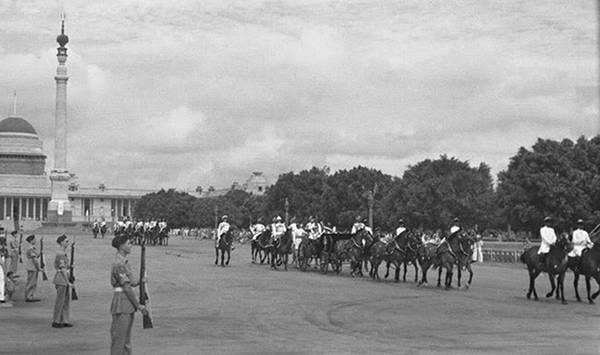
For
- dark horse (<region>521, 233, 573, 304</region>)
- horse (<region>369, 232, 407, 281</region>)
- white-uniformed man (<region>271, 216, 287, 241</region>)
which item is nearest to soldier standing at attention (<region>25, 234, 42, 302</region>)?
horse (<region>369, 232, 407, 281</region>)

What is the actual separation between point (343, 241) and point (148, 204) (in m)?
107

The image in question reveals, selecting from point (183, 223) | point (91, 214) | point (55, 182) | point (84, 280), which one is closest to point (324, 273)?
point (84, 280)

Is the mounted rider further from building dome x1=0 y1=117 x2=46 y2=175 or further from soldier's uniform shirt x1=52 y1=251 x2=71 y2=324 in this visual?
building dome x1=0 y1=117 x2=46 y2=175

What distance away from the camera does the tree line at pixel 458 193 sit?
5172 centimetres

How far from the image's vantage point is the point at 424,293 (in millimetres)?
24109

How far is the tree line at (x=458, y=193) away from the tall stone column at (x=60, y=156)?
68.0 ft

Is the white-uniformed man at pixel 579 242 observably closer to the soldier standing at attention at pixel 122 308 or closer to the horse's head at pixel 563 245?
the horse's head at pixel 563 245

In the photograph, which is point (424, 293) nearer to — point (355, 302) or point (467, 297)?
point (467, 297)

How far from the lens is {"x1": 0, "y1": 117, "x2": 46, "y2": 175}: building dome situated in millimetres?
153750

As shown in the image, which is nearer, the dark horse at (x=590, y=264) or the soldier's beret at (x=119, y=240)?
the soldier's beret at (x=119, y=240)

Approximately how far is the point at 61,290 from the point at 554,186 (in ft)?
131

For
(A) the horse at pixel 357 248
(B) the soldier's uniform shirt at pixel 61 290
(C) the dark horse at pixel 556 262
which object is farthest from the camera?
(A) the horse at pixel 357 248

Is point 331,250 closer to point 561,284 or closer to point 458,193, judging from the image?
point 561,284

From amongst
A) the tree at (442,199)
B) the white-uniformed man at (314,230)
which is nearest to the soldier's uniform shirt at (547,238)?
the white-uniformed man at (314,230)
